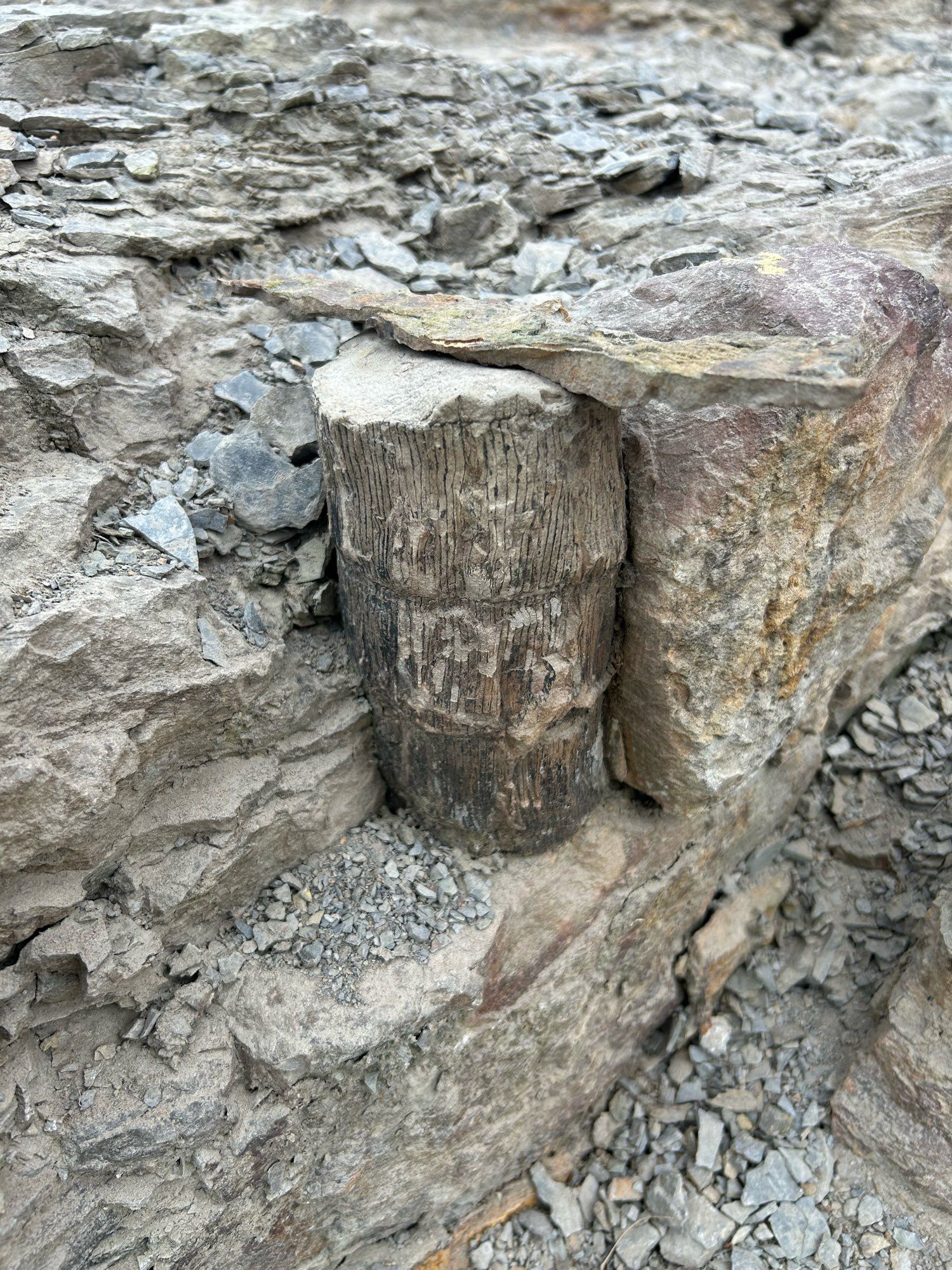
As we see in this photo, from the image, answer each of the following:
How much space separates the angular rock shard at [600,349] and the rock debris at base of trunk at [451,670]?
0.04 ft

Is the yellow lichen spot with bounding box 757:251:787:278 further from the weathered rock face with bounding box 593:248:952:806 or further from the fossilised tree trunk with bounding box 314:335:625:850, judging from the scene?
the fossilised tree trunk with bounding box 314:335:625:850

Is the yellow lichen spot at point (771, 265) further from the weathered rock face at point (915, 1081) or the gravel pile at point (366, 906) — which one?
the weathered rock face at point (915, 1081)

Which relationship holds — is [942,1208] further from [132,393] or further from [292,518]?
[132,393]

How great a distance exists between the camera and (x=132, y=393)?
2400mm

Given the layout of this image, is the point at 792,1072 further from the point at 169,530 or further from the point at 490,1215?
the point at 169,530

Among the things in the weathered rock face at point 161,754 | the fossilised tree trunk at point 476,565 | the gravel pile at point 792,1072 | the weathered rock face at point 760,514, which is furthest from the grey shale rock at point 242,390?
the gravel pile at point 792,1072

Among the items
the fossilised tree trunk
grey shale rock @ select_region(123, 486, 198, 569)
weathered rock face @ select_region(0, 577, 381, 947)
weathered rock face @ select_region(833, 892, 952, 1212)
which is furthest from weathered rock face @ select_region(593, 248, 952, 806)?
grey shale rock @ select_region(123, 486, 198, 569)

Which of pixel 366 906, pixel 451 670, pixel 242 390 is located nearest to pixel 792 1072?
pixel 366 906

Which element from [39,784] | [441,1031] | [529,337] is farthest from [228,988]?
[529,337]

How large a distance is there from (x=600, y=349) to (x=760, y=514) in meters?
0.58

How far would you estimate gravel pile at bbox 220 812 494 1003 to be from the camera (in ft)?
7.93

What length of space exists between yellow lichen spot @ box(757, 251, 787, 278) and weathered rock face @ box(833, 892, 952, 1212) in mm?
1913

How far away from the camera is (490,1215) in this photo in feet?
9.66

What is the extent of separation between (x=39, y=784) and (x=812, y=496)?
5.82 feet
